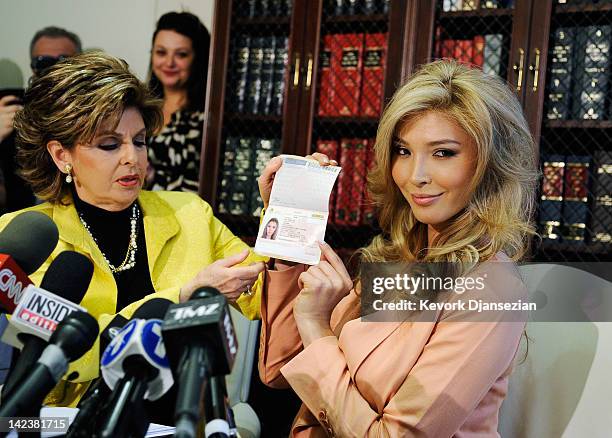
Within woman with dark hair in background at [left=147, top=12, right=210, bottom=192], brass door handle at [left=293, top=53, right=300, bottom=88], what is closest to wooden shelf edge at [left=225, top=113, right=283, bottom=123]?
brass door handle at [left=293, top=53, right=300, bottom=88]

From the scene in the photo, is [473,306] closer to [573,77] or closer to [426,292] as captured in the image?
[426,292]

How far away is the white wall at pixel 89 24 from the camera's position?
389 centimetres

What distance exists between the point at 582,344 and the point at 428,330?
48 centimetres

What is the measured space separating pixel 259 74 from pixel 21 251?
2.31m

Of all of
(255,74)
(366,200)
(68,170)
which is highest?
(255,74)

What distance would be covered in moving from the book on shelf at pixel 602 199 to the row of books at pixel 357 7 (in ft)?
3.54

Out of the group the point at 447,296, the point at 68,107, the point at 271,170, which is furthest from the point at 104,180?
the point at 447,296

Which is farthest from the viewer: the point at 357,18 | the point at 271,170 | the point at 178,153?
the point at 178,153

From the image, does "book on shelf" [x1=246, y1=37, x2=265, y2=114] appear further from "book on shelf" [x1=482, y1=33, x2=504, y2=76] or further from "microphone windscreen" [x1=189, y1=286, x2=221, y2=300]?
"microphone windscreen" [x1=189, y1=286, x2=221, y2=300]

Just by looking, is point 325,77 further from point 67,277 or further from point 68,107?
point 67,277

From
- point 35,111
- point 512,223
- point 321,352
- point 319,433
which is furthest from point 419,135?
point 35,111

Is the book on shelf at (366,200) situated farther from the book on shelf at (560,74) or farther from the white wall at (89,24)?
the white wall at (89,24)

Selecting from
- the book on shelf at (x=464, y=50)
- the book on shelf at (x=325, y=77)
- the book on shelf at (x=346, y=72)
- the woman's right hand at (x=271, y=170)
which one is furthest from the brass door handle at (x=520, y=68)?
the woman's right hand at (x=271, y=170)

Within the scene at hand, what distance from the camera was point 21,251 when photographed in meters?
1.19
